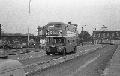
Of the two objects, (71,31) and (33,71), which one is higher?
(71,31)

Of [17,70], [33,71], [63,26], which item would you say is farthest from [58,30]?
[17,70]

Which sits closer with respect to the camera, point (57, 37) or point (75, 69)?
point (75, 69)

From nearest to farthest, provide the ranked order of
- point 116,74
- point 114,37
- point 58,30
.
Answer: point 116,74 < point 58,30 < point 114,37

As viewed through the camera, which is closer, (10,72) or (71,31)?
(10,72)

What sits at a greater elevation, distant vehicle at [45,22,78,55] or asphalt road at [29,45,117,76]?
distant vehicle at [45,22,78,55]

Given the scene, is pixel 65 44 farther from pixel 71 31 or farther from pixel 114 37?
pixel 114 37

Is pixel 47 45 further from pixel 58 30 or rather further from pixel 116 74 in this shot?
pixel 116 74

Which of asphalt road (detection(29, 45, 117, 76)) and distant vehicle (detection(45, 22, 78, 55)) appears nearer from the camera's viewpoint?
asphalt road (detection(29, 45, 117, 76))

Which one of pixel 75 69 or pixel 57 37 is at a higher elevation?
pixel 57 37

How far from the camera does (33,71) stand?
60.9ft

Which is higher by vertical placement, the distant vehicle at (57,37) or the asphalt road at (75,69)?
the distant vehicle at (57,37)

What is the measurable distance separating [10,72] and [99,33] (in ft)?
636

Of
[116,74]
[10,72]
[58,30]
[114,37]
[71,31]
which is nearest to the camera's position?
[10,72]

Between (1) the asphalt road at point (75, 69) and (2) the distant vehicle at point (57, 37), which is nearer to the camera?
(1) the asphalt road at point (75, 69)
